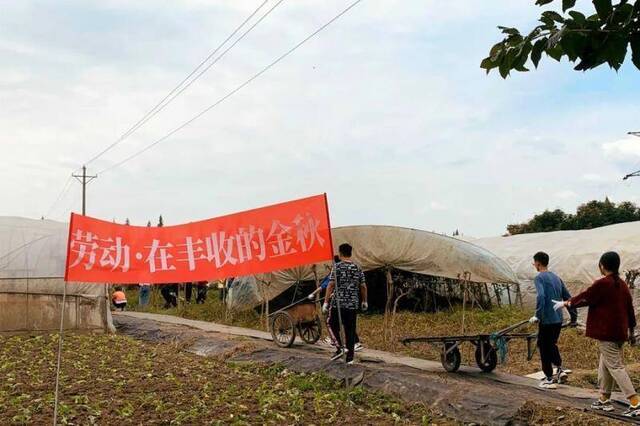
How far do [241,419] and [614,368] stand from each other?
11.9ft

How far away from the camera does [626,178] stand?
26.1 metres

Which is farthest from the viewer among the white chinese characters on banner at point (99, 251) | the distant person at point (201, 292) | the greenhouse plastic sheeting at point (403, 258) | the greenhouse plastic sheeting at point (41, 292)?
the distant person at point (201, 292)

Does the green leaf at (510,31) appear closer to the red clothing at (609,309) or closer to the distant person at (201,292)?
the red clothing at (609,309)

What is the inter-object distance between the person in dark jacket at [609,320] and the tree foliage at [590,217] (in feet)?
115

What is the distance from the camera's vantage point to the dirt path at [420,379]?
6582 mm

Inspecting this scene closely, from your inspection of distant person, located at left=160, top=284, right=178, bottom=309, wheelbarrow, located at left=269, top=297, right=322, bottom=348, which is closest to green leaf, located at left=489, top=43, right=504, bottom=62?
wheelbarrow, located at left=269, top=297, right=322, bottom=348

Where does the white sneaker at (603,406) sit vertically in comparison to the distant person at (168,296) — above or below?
below

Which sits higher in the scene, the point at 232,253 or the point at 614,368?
the point at 232,253

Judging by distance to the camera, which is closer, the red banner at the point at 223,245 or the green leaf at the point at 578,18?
the green leaf at the point at 578,18

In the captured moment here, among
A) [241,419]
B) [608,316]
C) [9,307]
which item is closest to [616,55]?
[608,316]

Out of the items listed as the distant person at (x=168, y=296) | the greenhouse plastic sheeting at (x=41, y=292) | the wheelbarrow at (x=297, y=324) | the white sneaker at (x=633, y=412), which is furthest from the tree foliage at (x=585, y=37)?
the distant person at (x=168, y=296)

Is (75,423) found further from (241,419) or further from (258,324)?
(258,324)

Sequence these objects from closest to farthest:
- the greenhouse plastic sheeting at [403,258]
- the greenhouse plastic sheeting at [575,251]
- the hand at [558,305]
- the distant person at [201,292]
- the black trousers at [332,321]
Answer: the hand at [558,305] < the black trousers at [332,321] < the greenhouse plastic sheeting at [403,258] < the greenhouse plastic sheeting at [575,251] < the distant person at [201,292]

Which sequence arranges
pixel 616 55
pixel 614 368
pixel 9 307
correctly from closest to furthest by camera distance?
pixel 616 55 < pixel 614 368 < pixel 9 307
